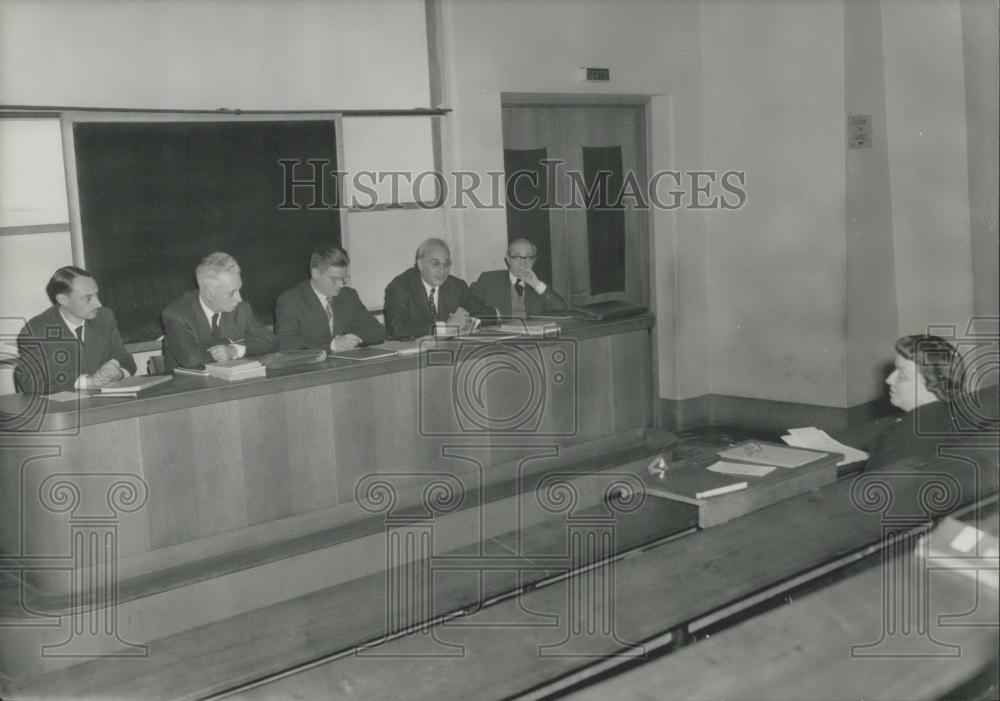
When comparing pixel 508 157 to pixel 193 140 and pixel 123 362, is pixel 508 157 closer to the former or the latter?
pixel 193 140

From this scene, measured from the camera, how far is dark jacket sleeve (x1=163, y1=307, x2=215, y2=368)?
4.30 metres

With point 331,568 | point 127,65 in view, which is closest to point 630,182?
point 127,65

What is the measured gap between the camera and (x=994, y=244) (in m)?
1.30

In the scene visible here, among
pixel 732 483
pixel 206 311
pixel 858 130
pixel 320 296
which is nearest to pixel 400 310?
pixel 320 296

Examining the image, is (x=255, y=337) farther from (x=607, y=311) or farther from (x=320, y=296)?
(x=607, y=311)

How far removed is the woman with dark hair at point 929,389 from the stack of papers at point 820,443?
49 centimetres

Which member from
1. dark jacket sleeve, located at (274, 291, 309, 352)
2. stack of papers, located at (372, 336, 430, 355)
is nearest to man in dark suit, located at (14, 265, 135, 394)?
dark jacket sleeve, located at (274, 291, 309, 352)

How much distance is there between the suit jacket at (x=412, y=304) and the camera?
5262 millimetres

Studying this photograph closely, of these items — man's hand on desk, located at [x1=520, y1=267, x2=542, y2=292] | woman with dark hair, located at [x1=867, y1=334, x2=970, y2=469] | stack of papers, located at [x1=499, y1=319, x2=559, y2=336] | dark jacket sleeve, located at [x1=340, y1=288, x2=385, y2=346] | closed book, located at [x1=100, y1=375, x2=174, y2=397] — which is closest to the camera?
woman with dark hair, located at [x1=867, y1=334, x2=970, y2=469]

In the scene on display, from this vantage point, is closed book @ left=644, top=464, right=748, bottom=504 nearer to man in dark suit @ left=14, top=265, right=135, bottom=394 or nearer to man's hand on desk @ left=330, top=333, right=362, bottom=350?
man's hand on desk @ left=330, top=333, right=362, bottom=350

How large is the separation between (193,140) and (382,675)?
359cm

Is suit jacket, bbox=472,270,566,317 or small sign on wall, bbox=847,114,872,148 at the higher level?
small sign on wall, bbox=847,114,872,148

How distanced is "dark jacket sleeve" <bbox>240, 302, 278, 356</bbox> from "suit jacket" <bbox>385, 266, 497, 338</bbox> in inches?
30.4

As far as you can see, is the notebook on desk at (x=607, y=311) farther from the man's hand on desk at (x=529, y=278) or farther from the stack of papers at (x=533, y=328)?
the man's hand on desk at (x=529, y=278)
